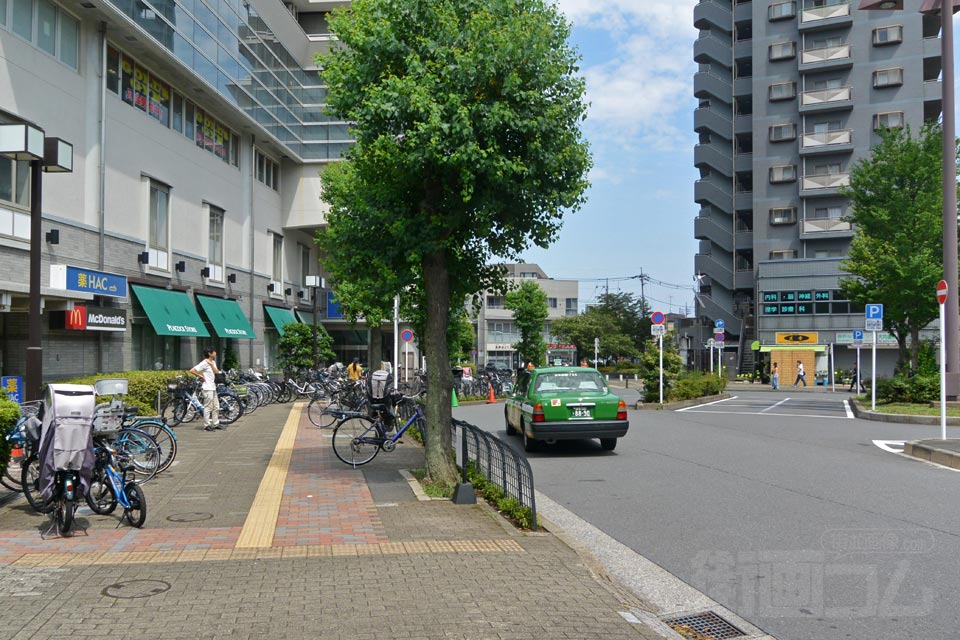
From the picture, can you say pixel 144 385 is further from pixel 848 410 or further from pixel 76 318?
pixel 848 410

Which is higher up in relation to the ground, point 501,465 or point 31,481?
point 501,465

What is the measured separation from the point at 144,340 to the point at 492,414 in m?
Answer: 10.7

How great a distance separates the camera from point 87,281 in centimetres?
2108

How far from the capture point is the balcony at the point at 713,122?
212ft

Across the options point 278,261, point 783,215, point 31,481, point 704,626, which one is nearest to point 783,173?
point 783,215

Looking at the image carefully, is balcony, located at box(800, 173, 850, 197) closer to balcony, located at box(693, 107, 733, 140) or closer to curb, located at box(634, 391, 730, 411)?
balcony, located at box(693, 107, 733, 140)

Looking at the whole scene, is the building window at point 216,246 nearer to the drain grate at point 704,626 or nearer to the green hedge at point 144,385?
the green hedge at point 144,385

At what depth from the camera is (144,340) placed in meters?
25.6

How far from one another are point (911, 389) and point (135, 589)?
24.5 metres

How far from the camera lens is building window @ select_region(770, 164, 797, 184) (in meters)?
59.7

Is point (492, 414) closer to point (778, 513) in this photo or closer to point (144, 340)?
point (144, 340)

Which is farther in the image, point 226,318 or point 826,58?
point 826,58

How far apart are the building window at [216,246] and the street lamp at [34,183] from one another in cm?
1925

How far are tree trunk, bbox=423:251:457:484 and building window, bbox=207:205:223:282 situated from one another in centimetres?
2246
